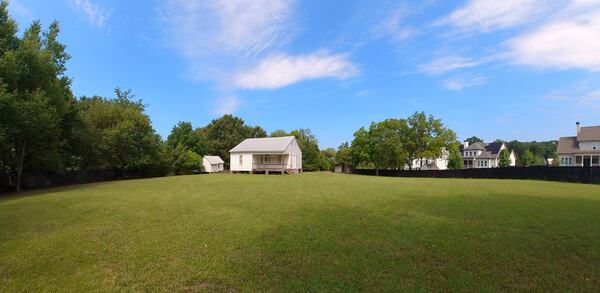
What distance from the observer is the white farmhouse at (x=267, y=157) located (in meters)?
38.2

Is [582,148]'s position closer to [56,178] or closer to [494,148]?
[494,148]

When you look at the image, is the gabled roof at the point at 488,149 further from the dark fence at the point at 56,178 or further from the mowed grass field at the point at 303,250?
the dark fence at the point at 56,178

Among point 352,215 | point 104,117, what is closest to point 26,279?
point 352,215

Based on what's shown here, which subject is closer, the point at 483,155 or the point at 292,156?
the point at 292,156

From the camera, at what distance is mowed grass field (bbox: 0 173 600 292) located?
3994 mm

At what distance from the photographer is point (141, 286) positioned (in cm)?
392

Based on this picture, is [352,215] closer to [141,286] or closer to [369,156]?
[141,286]

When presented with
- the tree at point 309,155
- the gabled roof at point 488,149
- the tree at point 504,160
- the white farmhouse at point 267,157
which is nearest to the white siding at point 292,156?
the white farmhouse at point 267,157

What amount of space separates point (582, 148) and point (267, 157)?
38.4m

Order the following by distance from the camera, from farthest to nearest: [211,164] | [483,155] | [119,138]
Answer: [483,155], [211,164], [119,138]

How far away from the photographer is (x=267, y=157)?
130 feet

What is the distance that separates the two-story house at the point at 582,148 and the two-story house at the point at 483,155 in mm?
15755

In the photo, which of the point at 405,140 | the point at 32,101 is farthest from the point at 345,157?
the point at 32,101

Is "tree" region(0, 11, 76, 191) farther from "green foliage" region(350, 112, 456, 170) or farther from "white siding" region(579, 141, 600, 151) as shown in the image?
"white siding" region(579, 141, 600, 151)
